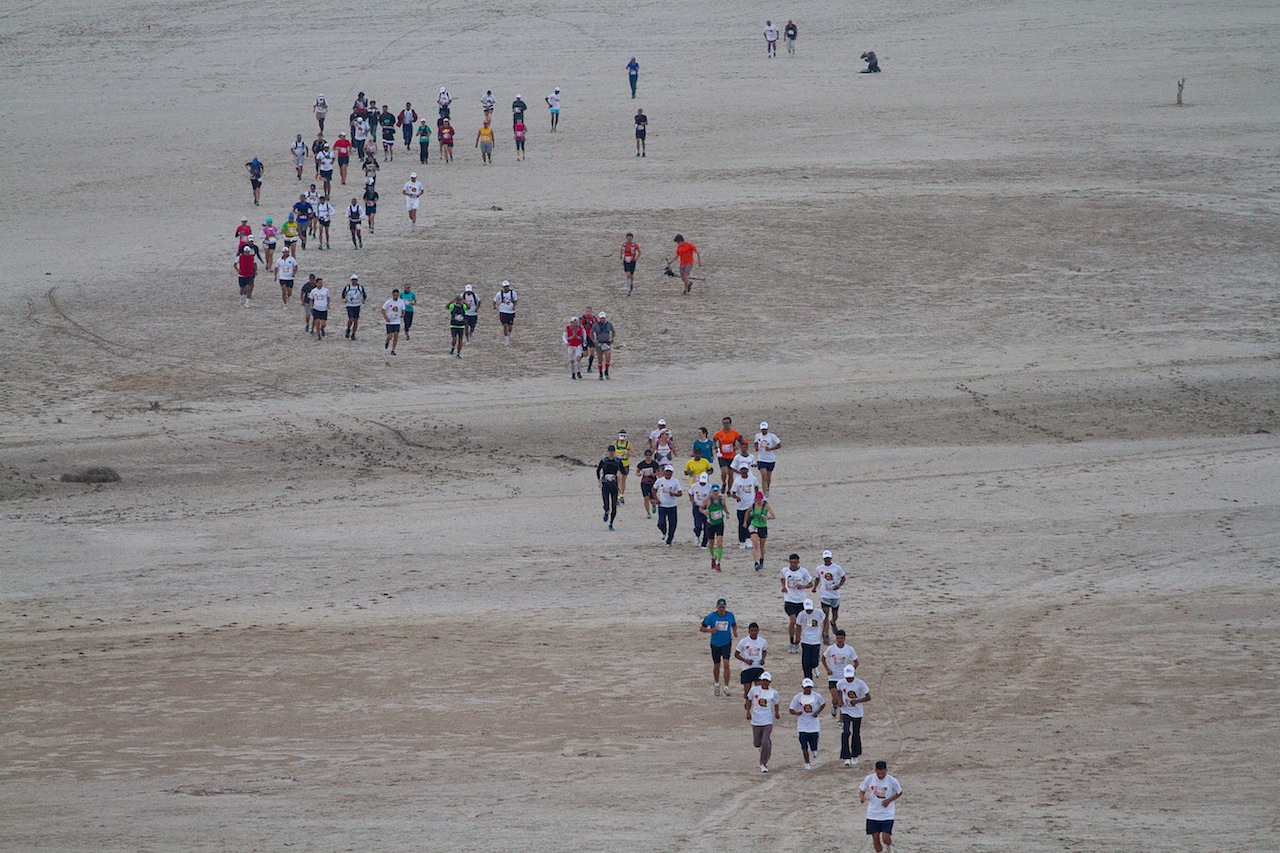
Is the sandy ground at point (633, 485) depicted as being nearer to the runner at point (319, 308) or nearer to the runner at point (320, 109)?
the runner at point (319, 308)

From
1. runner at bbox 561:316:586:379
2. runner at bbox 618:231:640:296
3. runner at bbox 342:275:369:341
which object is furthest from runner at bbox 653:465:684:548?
runner at bbox 618:231:640:296

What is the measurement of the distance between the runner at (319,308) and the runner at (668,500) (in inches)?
381

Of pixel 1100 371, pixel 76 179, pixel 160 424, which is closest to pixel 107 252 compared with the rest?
pixel 76 179

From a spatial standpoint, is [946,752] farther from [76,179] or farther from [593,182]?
[76,179]

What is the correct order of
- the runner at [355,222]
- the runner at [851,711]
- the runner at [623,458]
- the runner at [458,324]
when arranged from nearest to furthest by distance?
the runner at [851,711] < the runner at [623,458] < the runner at [458,324] < the runner at [355,222]

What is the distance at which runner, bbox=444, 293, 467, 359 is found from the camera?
82.8ft

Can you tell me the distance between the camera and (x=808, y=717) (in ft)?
42.0

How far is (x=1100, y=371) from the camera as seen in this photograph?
2441cm

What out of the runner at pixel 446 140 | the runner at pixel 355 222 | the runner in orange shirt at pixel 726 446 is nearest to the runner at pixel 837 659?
the runner in orange shirt at pixel 726 446

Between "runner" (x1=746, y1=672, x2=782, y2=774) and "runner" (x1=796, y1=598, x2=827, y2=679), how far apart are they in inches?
73.9

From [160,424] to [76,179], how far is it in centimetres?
1597

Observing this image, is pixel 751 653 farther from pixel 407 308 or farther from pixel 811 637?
pixel 407 308

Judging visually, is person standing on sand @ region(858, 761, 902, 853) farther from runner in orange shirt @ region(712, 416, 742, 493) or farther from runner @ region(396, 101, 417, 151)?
runner @ region(396, 101, 417, 151)

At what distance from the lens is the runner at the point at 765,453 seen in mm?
19902
